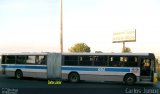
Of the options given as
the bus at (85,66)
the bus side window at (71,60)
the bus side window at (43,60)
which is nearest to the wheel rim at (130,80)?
the bus at (85,66)

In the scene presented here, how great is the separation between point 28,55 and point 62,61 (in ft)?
12.1

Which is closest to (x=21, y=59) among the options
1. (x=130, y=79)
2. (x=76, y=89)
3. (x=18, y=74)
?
(x=18, y=74)

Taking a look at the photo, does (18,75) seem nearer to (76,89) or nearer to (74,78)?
(74,78)

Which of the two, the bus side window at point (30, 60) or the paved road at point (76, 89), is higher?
the bus side window at point (30, 60)

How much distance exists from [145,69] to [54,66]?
7.71 meters

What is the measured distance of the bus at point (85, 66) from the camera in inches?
955

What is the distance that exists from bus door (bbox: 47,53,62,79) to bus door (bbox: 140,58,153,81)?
6.96 metres

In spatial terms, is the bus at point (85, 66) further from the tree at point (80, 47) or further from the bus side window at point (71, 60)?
the tree at point (80, 47)

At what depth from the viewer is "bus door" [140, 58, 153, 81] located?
24.0m

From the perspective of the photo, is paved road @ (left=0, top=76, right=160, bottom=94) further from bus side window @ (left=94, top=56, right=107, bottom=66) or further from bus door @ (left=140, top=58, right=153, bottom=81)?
bus side window @ (left=94, top=56, right=107, bottom=66)

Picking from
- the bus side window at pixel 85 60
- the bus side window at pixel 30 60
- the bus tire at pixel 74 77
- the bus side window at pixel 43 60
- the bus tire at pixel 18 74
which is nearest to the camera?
the bus side window at pixel 85 60

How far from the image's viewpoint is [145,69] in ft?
79.3

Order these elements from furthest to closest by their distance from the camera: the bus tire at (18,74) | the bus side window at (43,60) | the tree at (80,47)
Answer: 1. the tree at (80,47)
2. the bus tire at (18,74)
3. the bus side window at (43,60)

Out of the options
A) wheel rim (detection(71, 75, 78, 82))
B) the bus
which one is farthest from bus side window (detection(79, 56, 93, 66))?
wheel rim (detection(71, 75, 78, 82))
